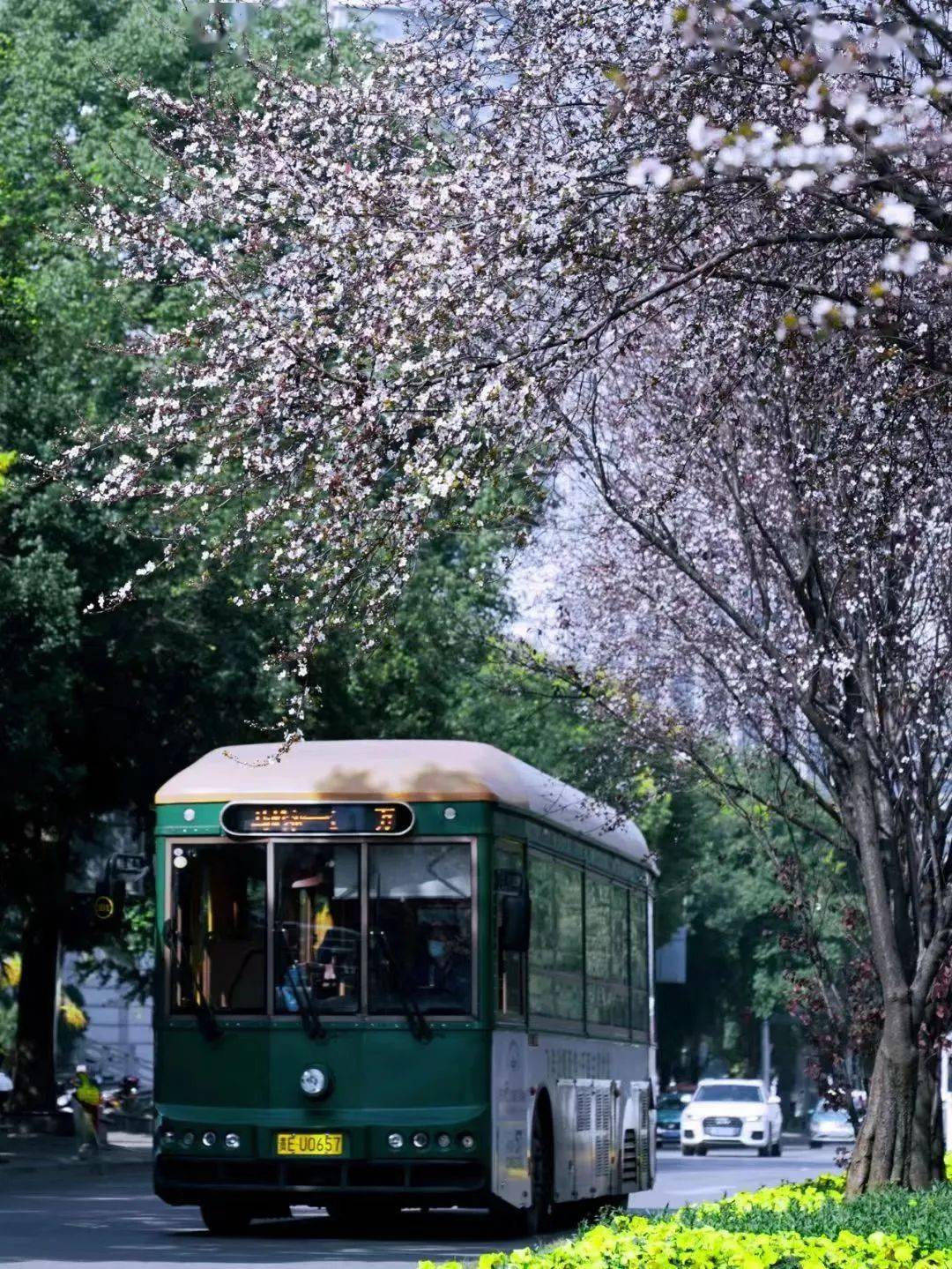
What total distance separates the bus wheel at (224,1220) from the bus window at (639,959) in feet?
17.5

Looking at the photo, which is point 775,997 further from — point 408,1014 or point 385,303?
point 385,303

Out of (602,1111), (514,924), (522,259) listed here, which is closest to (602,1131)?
(602,1111)

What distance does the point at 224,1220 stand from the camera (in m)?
18.6

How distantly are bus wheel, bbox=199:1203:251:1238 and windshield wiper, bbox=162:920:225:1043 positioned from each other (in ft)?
6.00

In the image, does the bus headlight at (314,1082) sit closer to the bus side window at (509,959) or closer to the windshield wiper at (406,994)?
the windshield wiper at (406,994)

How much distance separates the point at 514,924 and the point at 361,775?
4.69 feet

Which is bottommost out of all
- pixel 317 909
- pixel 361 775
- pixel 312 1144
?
pixel 312 1144

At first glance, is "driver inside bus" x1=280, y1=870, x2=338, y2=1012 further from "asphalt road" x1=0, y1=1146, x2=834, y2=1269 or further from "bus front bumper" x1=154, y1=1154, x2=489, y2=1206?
"asphalt road" x1=0, y1=1146, x2=834, y2=1269

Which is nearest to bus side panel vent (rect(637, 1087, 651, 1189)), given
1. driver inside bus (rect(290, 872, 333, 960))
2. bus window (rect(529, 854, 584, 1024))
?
bus window (rect(529, 854, 584, 1024))

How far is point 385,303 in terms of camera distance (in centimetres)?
1068

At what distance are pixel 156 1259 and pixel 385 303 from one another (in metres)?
7.12

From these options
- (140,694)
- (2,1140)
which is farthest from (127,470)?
(2,1140)

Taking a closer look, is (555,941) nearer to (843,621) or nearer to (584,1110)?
(584,1110)

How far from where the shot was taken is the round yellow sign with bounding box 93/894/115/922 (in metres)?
16.8
